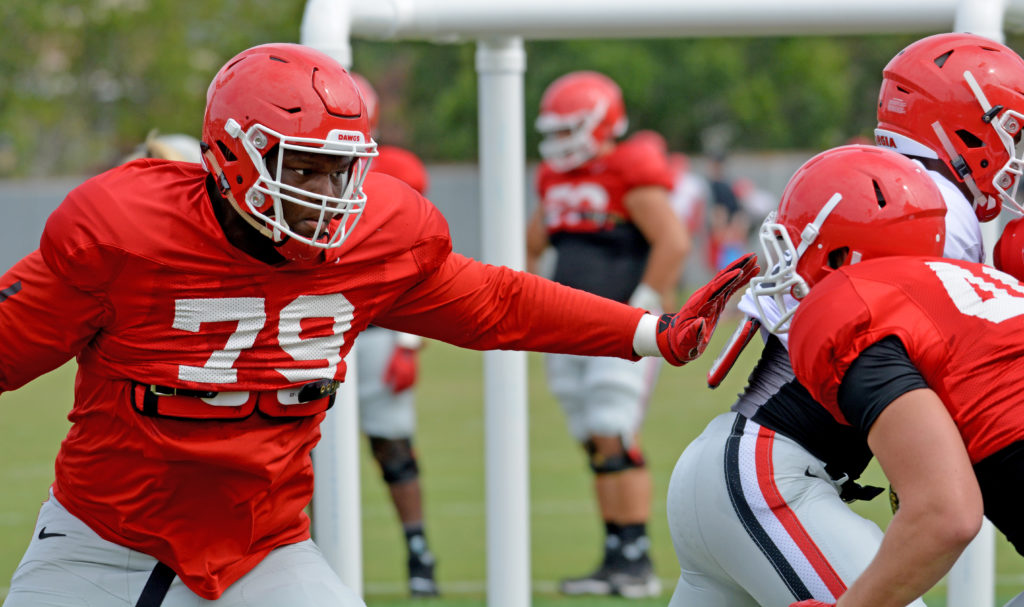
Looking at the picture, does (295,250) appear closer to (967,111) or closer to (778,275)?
(778,275)

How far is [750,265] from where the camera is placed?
310 centimetres

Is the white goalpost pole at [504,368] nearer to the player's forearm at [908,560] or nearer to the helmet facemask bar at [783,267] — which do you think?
the helmet facemask bar at [783,267]

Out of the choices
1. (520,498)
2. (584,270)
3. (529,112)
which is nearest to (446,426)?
(584,270)

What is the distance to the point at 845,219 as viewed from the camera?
2.58 metres

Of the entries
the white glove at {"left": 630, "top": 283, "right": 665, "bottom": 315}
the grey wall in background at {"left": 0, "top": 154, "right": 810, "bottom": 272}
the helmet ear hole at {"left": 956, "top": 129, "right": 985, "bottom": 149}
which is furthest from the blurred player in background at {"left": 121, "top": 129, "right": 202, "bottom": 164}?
the grey wall in background at {"left": 0, "top": 154, "right": 810, "bottom": 272}

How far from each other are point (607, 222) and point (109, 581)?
11.2 feet

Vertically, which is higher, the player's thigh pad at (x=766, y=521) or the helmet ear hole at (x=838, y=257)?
the helmet ear hole at (x=838, y=257)

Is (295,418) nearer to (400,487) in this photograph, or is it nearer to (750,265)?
(750,265)

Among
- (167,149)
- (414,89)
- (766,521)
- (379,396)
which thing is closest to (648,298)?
(379,396)

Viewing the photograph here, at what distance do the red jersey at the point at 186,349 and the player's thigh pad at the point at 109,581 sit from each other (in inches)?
1.3

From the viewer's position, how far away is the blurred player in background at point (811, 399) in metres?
2.73

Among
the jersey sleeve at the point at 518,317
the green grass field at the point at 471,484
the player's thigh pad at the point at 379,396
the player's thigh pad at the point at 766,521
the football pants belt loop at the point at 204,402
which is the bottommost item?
the green grass field at the point at 471,484

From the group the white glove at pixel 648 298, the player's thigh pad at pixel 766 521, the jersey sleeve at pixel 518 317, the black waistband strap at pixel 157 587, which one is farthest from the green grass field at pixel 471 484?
the black waistband strap at pixel 157 587

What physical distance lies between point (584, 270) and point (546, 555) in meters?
1.31
